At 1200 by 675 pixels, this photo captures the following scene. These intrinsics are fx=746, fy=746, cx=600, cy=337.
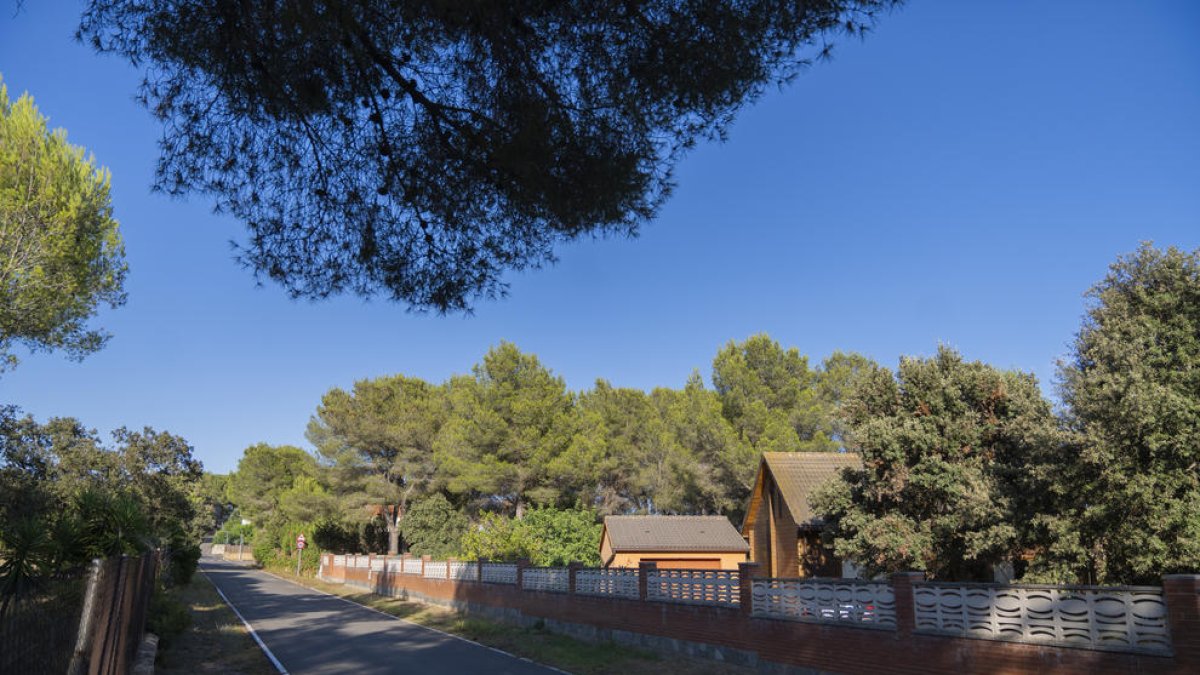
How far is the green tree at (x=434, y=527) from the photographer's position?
44.3 meters

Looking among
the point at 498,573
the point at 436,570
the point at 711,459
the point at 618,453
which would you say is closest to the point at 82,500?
the point at 498,573

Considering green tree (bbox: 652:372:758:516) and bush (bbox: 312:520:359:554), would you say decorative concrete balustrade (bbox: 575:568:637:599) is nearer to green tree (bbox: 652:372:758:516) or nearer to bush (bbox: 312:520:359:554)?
green tree (bbox: 652:372:758:516)

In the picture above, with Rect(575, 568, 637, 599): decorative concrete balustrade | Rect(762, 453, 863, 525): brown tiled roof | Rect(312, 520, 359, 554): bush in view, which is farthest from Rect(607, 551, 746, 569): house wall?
Rect(312, 520, 359, 554): bush

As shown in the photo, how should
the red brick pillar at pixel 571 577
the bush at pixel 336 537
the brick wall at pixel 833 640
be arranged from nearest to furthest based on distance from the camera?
the brick wall at pixel 833 640 < the red brick pillar at pixel 571 577 < the bush at pixel 336 537

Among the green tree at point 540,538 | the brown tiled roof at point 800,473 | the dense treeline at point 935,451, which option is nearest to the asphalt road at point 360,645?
the green tree at point 540,538

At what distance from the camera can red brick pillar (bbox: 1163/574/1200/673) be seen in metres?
7.61

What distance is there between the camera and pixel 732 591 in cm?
1463

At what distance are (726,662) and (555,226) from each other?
1020cm

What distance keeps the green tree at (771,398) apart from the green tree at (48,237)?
107 feet

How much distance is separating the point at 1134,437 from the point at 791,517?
52.3 ft

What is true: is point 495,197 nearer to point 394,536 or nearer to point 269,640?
point 269,640

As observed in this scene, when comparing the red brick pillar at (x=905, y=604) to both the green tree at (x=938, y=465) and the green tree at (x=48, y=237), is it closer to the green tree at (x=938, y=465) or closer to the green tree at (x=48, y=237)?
the green tree at (x=938, y=465)

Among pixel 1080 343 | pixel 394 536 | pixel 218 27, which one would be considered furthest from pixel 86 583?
pixel 394 536

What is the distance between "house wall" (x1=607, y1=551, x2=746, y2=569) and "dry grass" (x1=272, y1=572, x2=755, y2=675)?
9.82m
